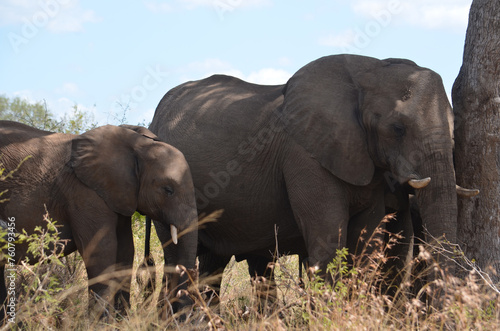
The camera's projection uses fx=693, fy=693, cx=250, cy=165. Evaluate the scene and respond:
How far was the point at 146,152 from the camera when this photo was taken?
19.6 feet

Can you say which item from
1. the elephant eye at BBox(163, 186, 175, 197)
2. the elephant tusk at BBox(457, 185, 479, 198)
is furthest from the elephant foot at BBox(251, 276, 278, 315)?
the elephant tusk at BBox(457, 185, 479, 198)

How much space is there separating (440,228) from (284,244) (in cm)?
165

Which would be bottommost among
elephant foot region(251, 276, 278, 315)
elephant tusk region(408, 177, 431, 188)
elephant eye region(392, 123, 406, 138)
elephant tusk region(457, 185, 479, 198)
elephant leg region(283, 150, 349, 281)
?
elephant foot region(251, 276, 278, 315)

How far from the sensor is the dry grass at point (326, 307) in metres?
4.05

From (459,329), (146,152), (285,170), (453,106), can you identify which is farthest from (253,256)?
(459,329)

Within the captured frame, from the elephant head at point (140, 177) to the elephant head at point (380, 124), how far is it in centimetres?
113

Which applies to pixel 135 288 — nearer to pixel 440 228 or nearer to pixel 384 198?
pixel 384 198

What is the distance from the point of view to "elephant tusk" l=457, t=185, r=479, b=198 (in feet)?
18.4

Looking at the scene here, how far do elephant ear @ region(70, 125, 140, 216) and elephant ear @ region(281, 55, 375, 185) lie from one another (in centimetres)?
144

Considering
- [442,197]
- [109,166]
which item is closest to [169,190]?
[109,166]

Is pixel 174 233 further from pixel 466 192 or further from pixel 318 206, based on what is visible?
pixel 466 192

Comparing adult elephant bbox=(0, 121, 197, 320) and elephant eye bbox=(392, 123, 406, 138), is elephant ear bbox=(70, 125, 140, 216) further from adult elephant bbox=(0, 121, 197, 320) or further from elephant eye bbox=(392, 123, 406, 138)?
elephant eye bbox=(392, 123, 406, 138)

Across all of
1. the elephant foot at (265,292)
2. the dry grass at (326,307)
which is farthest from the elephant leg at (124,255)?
the elephant foot at (265,292)

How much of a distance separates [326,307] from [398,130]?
197cm
